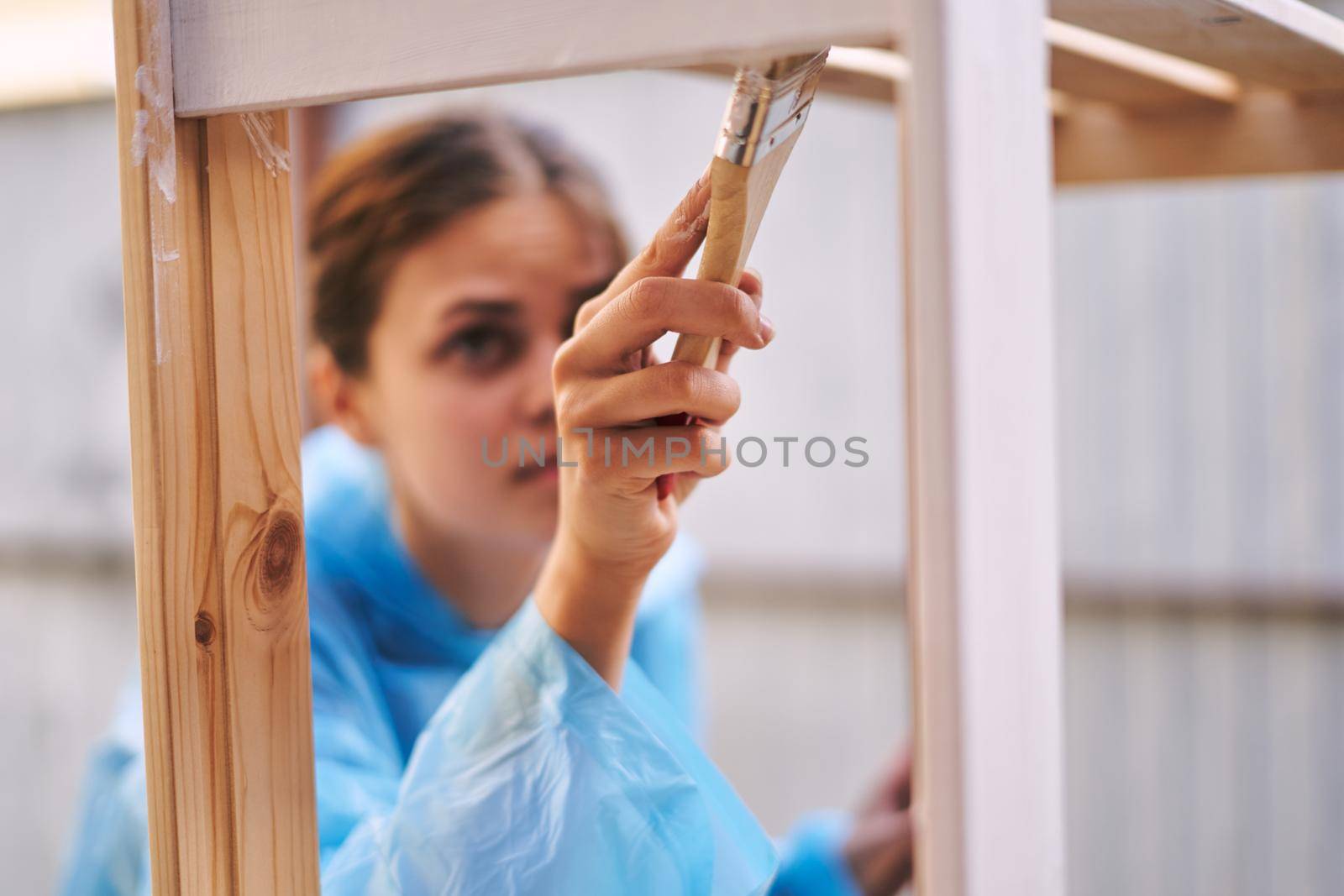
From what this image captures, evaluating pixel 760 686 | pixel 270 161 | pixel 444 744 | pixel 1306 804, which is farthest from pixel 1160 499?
pixel 270 161

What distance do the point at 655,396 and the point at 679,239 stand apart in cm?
5

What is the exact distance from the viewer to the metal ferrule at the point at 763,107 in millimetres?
331

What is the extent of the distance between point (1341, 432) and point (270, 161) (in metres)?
1.76

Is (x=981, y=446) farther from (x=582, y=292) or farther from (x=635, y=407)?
(x=582, y=292)

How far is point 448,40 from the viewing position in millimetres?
342

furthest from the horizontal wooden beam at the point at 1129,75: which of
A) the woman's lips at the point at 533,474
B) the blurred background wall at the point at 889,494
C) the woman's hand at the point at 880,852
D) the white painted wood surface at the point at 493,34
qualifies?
the blurred background wall at the point at 889,494

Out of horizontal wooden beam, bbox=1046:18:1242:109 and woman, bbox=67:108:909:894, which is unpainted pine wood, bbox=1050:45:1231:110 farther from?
woman, bbox=67:108:909:894

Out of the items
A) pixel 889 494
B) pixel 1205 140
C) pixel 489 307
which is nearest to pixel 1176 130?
pixel 1205 140

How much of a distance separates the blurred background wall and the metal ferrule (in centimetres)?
133

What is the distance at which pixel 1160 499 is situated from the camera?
72.9 inches

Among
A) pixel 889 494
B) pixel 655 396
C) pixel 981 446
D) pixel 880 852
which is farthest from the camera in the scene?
pixel 889 494

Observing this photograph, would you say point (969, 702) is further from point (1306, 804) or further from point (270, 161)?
point (1306, 804)

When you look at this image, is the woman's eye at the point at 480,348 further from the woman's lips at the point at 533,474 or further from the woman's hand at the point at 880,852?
the woman's hand at the point at 880,852

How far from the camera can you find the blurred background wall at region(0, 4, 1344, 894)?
1786 mm
